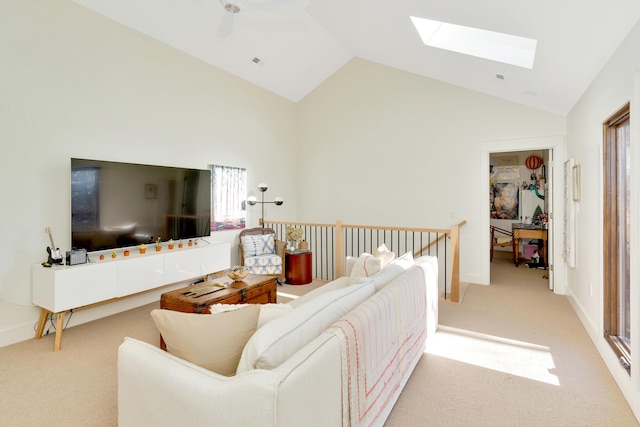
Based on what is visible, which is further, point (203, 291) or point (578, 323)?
point (578, 323)

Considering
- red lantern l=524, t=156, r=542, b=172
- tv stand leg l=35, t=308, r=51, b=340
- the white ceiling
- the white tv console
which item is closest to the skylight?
the white ceiling

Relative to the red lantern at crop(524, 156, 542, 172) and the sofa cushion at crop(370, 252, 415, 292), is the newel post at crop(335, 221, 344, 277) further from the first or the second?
the red lantern at crop(524, 156, 542, 172)

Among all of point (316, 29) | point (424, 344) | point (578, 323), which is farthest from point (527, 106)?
point (424, 344)

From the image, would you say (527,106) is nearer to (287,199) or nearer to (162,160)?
(287,199)

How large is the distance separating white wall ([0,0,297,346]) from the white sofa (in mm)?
2676

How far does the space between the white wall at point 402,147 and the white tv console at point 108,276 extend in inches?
119

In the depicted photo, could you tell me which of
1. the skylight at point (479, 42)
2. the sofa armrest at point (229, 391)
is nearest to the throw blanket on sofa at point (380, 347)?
the sofa armrest at point (229, 391)

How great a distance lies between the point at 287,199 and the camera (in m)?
6.62

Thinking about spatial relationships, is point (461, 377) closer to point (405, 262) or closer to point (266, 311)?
point (405, 262)

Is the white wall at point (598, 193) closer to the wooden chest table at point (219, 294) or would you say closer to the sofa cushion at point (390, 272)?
the sofa cushion at point (390, 272)

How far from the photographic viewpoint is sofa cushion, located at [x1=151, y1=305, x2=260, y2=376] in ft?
4.40

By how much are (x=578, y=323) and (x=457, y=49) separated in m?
3.29

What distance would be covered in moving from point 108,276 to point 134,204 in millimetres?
932

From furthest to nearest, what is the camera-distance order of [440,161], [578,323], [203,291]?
[440,161] → [578,323] → [203,291]
